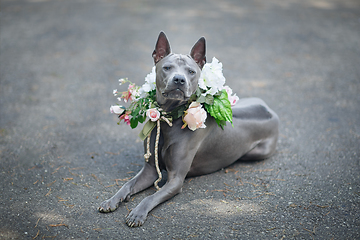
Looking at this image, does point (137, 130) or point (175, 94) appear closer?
point (175, 94)

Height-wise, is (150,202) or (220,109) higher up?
(220,109)

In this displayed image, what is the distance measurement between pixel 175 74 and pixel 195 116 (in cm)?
44

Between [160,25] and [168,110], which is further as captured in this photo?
[160,25]

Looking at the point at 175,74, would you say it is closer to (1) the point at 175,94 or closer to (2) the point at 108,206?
(1) the point at 175,94

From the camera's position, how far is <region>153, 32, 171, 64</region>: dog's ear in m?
3.46

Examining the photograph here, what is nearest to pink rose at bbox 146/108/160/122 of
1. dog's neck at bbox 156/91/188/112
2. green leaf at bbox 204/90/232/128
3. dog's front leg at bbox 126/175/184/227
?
dog's neck at bbox 156/91/188/112

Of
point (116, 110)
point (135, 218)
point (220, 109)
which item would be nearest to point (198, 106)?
point (220, 109)

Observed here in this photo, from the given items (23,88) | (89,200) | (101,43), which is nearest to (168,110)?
(89,200)

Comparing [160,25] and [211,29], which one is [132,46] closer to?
[160,25]

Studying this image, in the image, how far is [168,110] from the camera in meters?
3.49

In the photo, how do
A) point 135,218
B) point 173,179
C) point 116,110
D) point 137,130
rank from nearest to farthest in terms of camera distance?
point 135,218
point 173,179
point 116,110
point 137,130

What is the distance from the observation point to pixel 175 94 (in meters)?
3.21

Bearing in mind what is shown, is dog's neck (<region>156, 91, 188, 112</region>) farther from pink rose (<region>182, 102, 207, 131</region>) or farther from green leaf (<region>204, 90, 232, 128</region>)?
green leaf (<region>204, 90, 232, 128</region>)

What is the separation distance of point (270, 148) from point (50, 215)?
261cm
